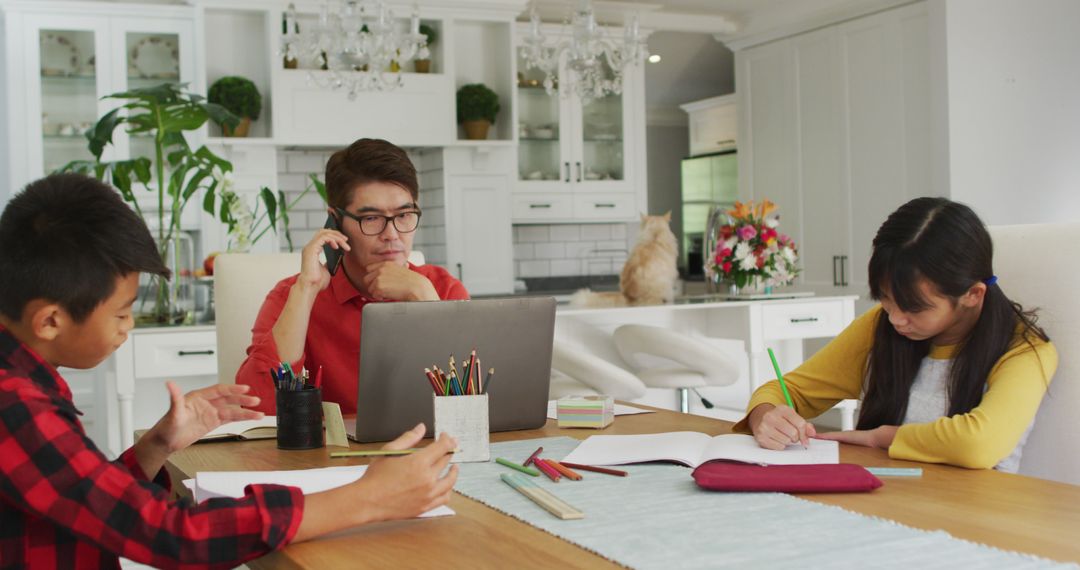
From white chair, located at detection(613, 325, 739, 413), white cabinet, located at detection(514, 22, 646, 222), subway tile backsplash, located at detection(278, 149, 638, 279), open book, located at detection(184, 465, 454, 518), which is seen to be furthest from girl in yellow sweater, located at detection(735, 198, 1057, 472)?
white cabinet, located at detection(514, 22, 646, 222)

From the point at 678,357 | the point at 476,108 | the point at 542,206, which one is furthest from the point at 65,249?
the point at 542,206

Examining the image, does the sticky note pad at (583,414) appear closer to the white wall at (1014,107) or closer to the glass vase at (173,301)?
the glass vase at (173,301)

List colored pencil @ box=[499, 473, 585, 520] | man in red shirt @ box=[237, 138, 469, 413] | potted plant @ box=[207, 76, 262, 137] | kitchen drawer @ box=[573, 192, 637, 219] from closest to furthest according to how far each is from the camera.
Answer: colored pencil @ box=[499, 473, 585, 520] → man in red shirt @ box=[237, 138, 469, 413] → potted plant @ box=[207, 76, 262, 137] → kitchen drawer @ box=[573, 192, 637, 219]

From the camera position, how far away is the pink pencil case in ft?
4.05

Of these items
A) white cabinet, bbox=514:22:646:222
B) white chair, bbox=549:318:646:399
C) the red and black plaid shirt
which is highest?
white cabinet, bbox=514:22:646:222

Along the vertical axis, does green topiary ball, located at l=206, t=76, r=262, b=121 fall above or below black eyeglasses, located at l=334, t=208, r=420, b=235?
above

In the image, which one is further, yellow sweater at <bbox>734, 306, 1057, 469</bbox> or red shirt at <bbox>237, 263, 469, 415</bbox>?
red shirt at <bbox>237, 263, 469, 415</bbox>

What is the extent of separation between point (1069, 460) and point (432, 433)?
3.27 feet

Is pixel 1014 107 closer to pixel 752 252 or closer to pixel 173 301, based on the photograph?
pixel 752 252

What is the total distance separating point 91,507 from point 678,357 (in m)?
3.01

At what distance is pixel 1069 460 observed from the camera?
1675 mm

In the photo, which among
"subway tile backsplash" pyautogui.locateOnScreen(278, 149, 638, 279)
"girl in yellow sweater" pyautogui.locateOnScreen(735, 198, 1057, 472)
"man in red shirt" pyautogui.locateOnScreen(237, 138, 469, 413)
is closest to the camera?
"girl in yellow sweater" pyautogui.locateOnScreen(735, 198, 1057, 472)

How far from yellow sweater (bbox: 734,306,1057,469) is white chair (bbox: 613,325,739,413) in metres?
1.85

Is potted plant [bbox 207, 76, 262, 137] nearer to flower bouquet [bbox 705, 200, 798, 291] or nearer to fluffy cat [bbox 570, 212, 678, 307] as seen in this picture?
fluffy cat [bbox 570, 212, 678, 307]
